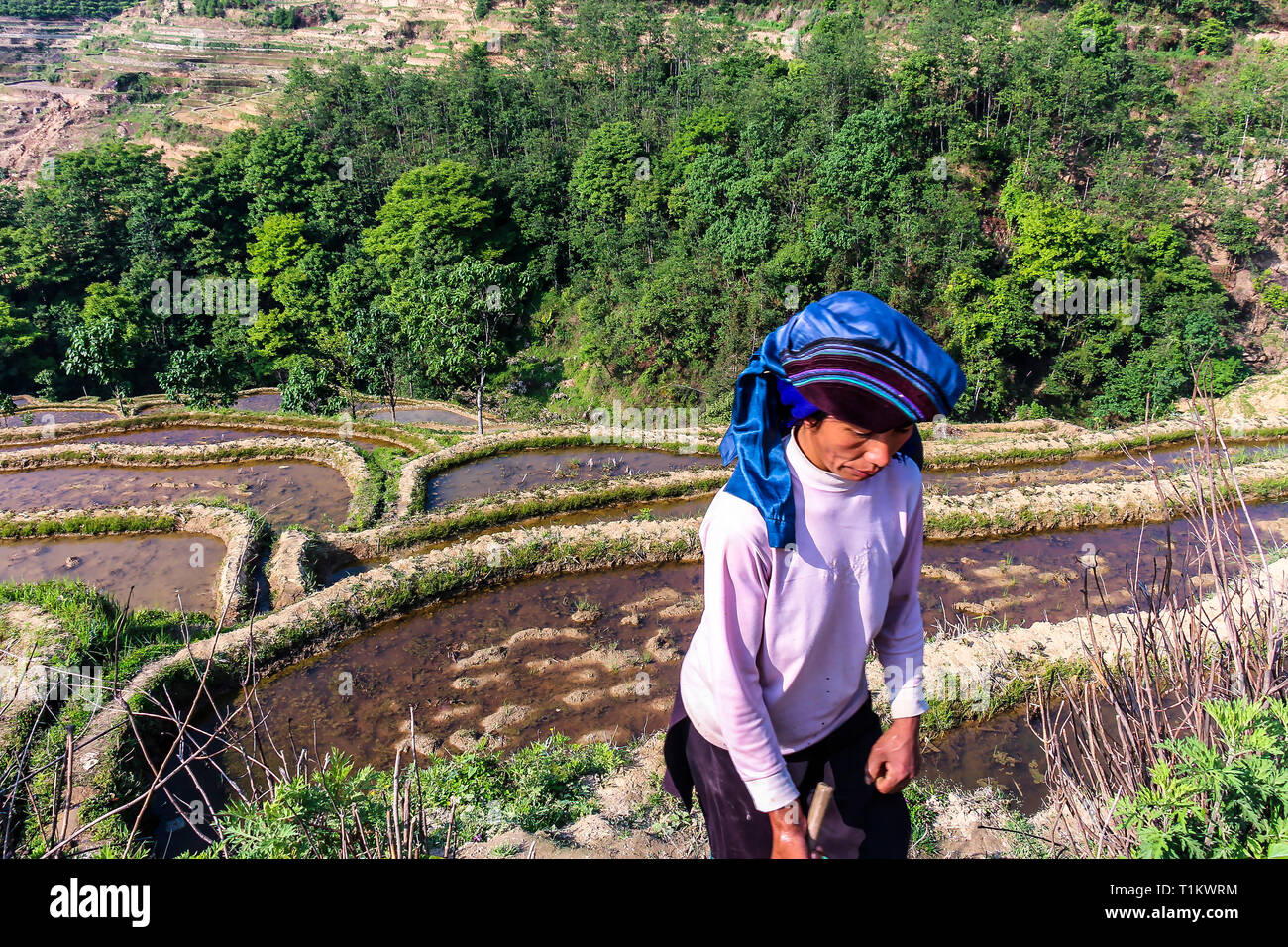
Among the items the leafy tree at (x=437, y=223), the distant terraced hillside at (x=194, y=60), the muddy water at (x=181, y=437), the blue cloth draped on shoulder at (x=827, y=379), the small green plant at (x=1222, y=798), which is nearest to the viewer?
the blue cloth draped on shoulder at (x=827, y=379)

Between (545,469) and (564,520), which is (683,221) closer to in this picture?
(545,469)

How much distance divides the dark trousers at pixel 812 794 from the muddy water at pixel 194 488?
13786 millimetres

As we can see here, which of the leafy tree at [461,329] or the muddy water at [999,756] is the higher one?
the leafy tree at [461,329]

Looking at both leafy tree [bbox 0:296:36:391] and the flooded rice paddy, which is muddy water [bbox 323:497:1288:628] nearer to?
the flooded rice paddy

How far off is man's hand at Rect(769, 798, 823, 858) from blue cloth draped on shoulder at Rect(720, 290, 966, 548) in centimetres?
77

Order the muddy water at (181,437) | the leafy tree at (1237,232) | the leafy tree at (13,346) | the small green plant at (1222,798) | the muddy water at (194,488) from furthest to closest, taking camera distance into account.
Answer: the leafy tree at (13,346), the leafy tree at (1237,232), the muddy water at (181,437), the muddy water at (194,488), the small green plant at (1222,798)

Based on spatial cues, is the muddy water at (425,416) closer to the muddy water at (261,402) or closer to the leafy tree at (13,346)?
the muddy water at (261,402)

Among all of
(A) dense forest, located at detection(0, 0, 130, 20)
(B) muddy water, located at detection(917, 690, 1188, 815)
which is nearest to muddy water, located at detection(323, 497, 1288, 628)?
(B) muddy water, located at detection(917, 690, 1188, 815)

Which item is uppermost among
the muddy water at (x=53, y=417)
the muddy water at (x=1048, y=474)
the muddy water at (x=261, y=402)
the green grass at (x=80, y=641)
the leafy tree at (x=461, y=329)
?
the leafy tree at (x=461, y=329)

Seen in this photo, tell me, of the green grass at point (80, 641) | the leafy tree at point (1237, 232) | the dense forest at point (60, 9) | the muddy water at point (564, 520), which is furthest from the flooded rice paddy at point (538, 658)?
the dense forest at point (60, 9)

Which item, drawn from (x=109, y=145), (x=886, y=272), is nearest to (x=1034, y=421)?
(x=886, y=272)

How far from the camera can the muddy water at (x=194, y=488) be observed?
15867 mm

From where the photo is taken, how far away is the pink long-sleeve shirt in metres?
2.05

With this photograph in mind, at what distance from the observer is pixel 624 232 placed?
36.4 metres
